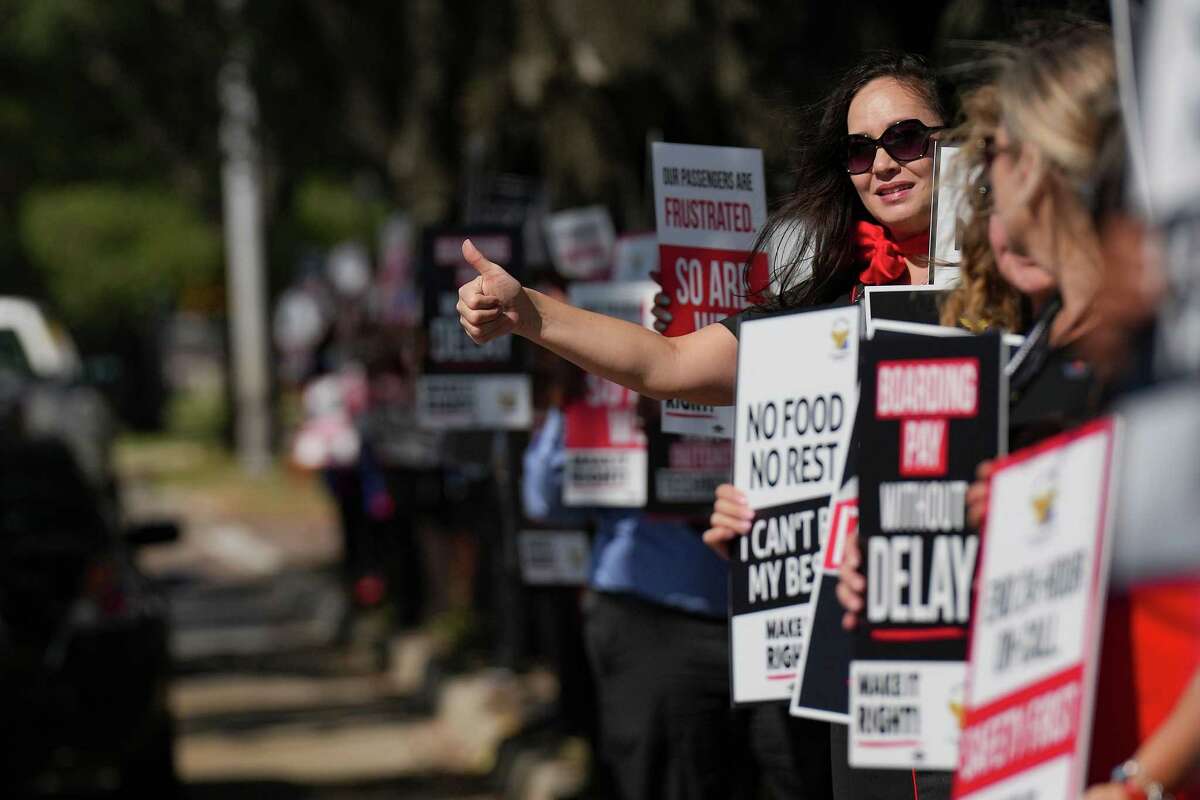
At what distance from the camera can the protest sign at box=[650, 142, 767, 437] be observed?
4684 millimetres

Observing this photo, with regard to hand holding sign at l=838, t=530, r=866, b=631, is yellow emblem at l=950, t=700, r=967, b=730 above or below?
below

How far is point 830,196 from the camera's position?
366 cm

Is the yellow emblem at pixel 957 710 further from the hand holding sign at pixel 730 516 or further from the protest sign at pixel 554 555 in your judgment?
the protest sign at pixel 554 555

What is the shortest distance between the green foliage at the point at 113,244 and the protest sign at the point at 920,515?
95.3ft

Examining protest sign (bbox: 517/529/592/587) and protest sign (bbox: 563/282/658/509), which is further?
protest sign (bbox: 517/529/592/587)

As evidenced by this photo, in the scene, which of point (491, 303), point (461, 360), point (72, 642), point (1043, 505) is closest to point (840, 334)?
point (491, 303)

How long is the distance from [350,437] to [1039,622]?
1190 cm

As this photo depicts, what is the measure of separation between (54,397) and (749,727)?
5.90m

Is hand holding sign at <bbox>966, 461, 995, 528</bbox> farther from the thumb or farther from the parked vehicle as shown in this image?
the parked vehicle

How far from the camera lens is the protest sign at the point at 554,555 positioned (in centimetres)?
751

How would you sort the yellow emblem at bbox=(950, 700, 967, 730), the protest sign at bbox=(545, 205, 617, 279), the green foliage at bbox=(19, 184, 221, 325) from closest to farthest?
1. the yellow emblem at bbox=(950, 700, 967, 730)
2. the protest sign at bbox=(545, 205, 617, 279)
3. the green foliage at bbox=(19, 184, 221, 325)

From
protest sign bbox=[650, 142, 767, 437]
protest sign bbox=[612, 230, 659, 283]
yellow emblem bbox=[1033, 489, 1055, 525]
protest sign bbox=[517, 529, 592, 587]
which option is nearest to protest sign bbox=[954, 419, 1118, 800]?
yellow emblem bbox=[1033, 489, 1055, 525]

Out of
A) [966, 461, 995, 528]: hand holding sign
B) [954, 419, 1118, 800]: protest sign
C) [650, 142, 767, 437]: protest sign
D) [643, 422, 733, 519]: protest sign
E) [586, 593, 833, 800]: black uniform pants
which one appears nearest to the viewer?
[954, 419, 1118, 800]: protest sign

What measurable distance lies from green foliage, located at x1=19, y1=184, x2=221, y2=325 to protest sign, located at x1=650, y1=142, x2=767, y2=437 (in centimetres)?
A: 2708
